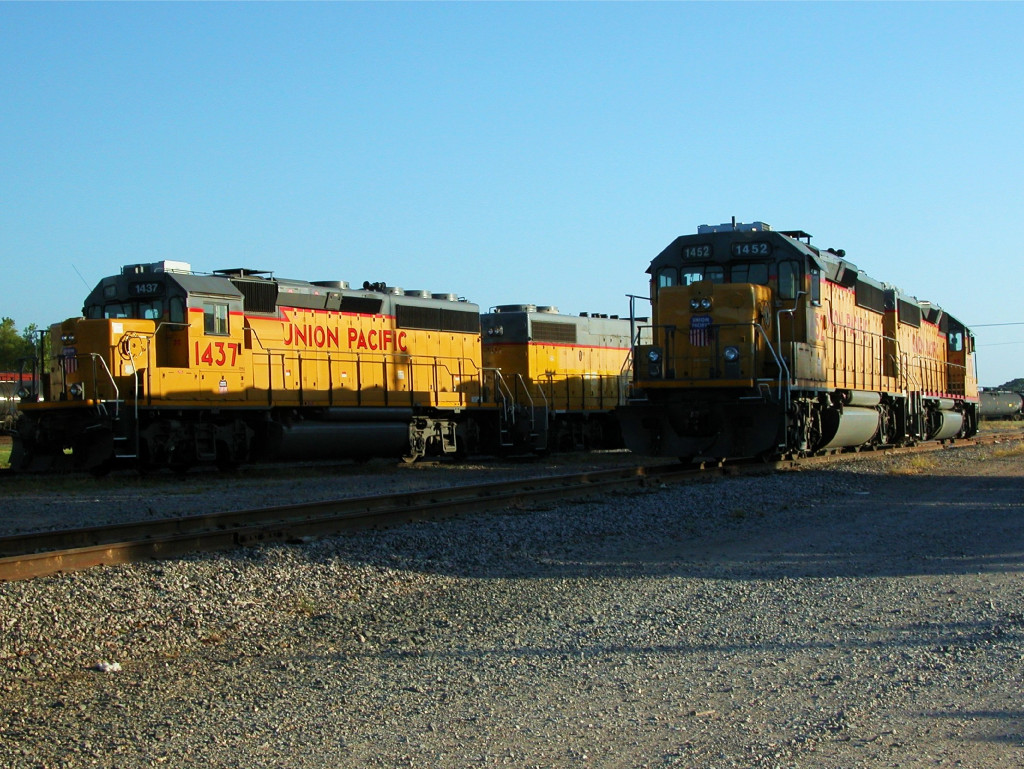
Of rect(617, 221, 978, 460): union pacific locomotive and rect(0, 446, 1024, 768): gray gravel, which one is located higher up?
rect(617, 221, 978, 460): union pacific locomotive

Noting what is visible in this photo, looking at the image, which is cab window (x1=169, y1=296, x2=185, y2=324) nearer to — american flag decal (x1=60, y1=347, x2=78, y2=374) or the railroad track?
american flag decal (x1=60, y1=347, x2=78, y2=374)

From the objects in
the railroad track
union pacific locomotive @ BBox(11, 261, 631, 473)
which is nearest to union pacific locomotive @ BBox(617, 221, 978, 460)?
the railroad track

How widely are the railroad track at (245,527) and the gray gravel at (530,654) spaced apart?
0.39 meters

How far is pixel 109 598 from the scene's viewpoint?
6.36m

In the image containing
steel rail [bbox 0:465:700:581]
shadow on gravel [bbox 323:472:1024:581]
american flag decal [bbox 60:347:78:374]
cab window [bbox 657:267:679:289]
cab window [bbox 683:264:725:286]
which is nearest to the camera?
steel rail [bbox 0:465:700:581]

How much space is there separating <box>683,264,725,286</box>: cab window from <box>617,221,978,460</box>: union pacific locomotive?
0.02 meters

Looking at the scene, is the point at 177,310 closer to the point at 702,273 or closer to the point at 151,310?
the point at 151,310

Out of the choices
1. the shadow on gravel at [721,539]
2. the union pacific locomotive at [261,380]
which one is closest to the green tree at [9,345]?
the union pacific locomotive at [261,380]

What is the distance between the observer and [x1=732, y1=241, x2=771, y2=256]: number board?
54.1ft

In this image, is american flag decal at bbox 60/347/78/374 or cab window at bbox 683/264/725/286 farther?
cab window at bbox 683/264/725/286

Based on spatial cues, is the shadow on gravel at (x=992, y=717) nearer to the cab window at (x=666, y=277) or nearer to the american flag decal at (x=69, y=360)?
the cab window at (x=666, y=277)

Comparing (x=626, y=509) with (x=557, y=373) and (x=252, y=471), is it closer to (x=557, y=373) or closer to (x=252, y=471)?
(x=252, y=471)

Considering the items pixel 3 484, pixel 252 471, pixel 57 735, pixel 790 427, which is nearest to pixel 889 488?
pixel 790 427

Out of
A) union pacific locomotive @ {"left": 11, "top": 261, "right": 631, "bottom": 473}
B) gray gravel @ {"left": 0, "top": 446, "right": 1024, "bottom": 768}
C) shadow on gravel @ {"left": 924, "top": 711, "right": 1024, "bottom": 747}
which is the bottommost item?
shadow on gravel @ {"left": 924, "top": 711, "right": 1024, "bottom": 747}
